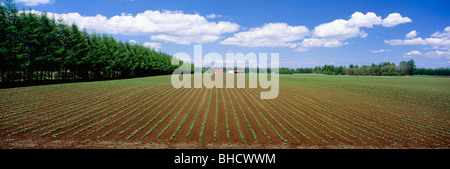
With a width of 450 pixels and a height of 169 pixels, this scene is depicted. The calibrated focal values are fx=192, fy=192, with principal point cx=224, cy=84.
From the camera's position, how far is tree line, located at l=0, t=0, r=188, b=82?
23133 millimetres

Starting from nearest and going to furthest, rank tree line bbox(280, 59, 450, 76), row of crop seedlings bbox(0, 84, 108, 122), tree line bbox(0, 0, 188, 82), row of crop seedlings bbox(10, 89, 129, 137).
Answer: row of crop seedlings bbox(10, 89, 129, 137)
row of crop seedlings bbox(0, 84, 108, 122)
tree line bbox(0, 0, 188, 82)
tree line bbox(280, 59, 450, 76)

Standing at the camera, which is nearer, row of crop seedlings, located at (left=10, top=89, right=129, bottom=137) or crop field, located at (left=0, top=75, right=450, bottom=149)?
crop field, located at (left=0, top=75, right=450, bottom=149)

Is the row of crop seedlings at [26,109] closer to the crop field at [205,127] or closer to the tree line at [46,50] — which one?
the crop field at [205,127]

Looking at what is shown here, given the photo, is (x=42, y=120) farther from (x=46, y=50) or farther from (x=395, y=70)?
(x=395, y=70)

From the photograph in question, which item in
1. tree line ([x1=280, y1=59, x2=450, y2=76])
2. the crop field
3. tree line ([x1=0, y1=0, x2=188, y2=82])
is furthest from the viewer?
tree line ([x1=280, y1=59, x2=450, y2=76])

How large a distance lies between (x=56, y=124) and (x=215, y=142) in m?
8.15

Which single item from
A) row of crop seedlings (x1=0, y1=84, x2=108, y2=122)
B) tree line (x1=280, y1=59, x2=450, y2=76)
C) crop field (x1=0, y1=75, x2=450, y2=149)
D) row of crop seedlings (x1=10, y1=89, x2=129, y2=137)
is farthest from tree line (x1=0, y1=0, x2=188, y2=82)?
tree line (x1=280, y1=59, x2=450, y2=76)

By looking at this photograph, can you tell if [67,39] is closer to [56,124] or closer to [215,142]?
[56,124]

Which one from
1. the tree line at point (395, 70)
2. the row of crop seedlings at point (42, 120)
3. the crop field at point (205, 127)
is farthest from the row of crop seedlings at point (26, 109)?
the tree line at point (395, 70)

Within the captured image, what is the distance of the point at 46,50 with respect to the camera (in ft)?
88.8

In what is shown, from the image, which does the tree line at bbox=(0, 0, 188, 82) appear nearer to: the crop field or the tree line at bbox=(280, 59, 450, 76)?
the crop field

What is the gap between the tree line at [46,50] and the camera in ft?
75.9
